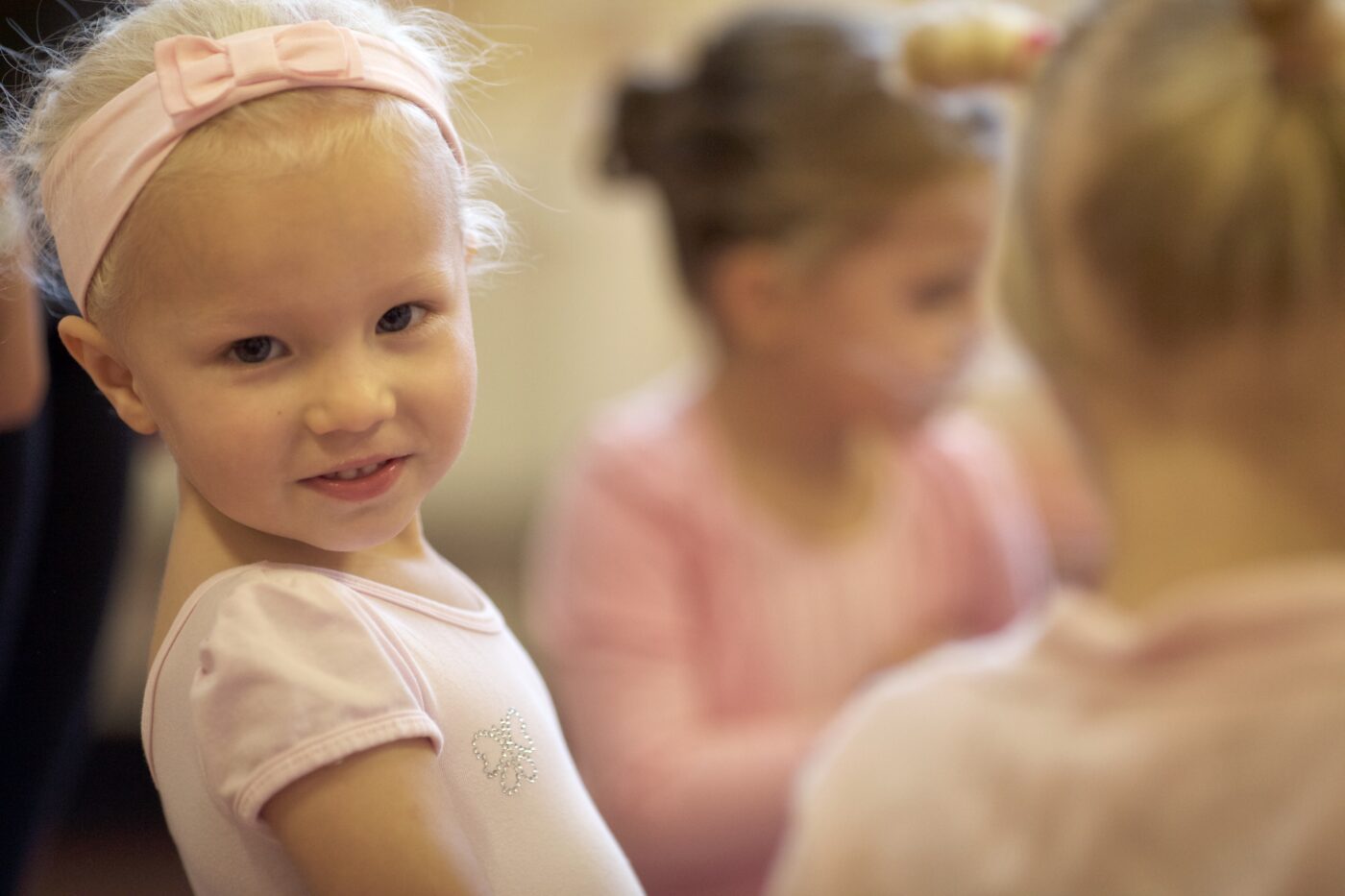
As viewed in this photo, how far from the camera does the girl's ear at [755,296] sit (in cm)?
143

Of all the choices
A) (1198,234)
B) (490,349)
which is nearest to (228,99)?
(1198,234)

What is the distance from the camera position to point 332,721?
1.47 feet

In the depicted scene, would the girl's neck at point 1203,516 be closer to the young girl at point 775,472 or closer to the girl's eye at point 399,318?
the girl's eye at point 399,318

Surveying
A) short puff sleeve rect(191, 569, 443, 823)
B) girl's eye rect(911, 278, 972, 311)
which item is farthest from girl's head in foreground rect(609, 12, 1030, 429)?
→ short puff sleeve rect(191, 569, 443, 823)

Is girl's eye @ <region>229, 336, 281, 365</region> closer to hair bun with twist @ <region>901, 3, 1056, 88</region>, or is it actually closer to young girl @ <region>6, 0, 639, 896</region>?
young girl @ <region>6, 0, 639, 896</region>

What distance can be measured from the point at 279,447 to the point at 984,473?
119 cm

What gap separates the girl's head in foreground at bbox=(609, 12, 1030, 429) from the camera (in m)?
1.36

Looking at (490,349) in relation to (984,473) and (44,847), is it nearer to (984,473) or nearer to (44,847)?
(984,473)

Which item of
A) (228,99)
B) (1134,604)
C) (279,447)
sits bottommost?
(1134,604)

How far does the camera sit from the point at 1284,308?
60cm

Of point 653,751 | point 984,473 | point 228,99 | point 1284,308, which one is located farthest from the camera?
→ point 984,473

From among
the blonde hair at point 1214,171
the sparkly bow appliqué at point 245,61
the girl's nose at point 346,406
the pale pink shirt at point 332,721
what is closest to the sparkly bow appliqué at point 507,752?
the pale pink shirt at point 332,721

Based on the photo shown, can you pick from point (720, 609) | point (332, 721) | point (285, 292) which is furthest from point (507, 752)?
point (720, 609)

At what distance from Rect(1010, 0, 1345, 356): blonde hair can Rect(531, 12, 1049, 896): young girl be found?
707 mm
